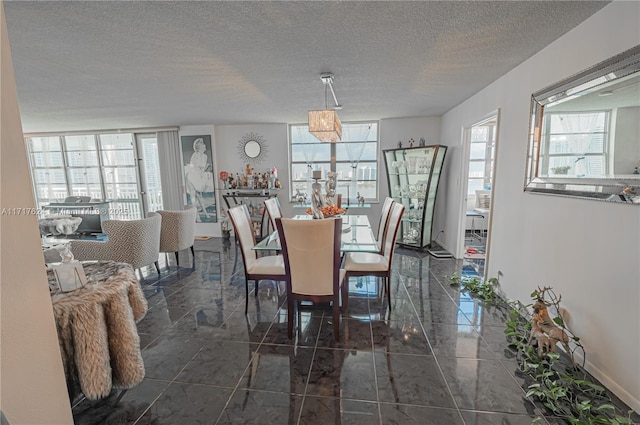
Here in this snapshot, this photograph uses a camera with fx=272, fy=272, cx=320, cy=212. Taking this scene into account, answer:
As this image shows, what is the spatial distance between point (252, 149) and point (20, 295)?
5026 mm

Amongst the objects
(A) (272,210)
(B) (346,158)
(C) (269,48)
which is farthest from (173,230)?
(B) (346,158)

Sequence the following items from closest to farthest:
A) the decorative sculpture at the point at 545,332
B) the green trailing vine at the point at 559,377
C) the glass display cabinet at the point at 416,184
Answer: the green trailing vine at the point at 559,377 → the decorative sculpture at the point at 545,332 → the glass display cabinet at the point at 416,184

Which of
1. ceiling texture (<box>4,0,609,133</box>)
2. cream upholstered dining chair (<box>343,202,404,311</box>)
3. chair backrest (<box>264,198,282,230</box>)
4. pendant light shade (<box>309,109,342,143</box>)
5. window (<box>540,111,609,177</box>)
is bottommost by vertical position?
cream upholstered dining chair (<box>343,202,404,311</box>)

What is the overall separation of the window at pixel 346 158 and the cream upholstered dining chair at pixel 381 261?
2843mm

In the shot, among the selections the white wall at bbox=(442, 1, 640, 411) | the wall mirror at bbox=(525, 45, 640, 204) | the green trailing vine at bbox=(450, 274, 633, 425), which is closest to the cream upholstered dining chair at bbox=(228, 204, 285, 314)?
the green trailing vine at bbox=(450, 274, 633, 425)

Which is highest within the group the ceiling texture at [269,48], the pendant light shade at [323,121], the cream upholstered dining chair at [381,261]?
the ceiling texture at [269,48]

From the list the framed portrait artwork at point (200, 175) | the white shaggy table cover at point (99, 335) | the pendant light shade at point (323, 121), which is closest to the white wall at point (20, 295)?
the white shaggy table cover at point (99, 335)

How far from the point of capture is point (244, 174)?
5758 millimetres

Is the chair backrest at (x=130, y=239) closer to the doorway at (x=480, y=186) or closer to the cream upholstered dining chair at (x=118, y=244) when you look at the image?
the cream upholstered dining chair at (x=118, y=244)

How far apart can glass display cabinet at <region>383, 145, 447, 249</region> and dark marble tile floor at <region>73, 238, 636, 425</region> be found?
1.76m

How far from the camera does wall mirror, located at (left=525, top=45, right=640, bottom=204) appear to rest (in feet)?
5.01

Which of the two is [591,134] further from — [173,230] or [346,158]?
[173,230]

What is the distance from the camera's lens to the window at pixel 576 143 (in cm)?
172

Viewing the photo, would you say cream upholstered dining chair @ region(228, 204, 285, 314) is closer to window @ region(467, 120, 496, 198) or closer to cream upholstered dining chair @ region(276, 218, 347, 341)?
cream upholstered dining chair @ region(276, 218, 347, 341)
